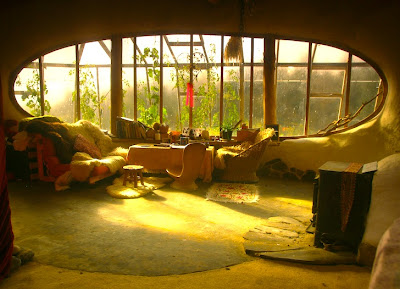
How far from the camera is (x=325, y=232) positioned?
2.92 meters

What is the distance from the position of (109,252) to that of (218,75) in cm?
513

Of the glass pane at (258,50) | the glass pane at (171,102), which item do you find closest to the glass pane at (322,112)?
the glass pane at (258,50)

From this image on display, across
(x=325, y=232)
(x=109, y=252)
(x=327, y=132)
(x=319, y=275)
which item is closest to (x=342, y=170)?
(x=325, y=232)

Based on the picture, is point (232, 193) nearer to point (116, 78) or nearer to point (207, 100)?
point (207, 100)

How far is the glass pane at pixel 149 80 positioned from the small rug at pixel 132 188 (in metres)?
1.91

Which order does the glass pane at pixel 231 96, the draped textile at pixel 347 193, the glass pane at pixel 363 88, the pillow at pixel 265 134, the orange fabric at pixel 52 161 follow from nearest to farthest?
the draped textile at pixel 347 193 < the orange fabric at pixel 52 161 < the pillow at pixel 265 134 < the glass pane at pixel 363 88 < the glass pane at pixel 231 96

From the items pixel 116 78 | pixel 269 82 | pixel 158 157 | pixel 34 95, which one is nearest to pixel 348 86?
pixel 269 82

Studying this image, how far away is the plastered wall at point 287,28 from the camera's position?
152 inches

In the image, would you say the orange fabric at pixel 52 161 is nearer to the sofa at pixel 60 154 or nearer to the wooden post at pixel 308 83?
the sofa at pixel 60 154

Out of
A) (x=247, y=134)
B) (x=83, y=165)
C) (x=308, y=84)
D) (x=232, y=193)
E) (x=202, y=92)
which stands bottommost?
(x=232, y=193)

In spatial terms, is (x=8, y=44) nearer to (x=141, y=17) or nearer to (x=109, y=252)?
(x=141, y=17)

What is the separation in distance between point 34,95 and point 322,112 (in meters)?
6.72

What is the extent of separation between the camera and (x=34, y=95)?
724 centimetres

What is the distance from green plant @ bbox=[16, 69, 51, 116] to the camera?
7.17 meters
